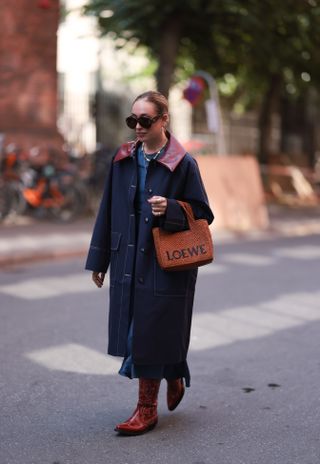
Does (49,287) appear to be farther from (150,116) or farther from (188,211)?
(150,116)

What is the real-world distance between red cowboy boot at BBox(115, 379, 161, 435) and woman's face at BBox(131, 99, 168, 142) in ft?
4.09

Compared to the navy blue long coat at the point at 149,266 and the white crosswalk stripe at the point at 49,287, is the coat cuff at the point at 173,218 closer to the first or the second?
the navy blue long coat at the point at 149,266

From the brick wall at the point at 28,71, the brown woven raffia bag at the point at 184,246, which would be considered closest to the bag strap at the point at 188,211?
the brown woven raffia bag at the point at 184,246

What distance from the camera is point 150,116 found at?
14.8 ft

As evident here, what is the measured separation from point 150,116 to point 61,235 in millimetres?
9263

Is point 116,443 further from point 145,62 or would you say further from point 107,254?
point 145,62

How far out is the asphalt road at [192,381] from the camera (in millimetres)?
4527

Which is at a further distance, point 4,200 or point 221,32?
point 221,32

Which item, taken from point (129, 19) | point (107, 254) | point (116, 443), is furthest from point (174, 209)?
point (129, 19)

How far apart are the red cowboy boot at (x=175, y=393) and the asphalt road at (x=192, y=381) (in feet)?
0.35

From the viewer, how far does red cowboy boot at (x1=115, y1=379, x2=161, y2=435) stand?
4715 mm

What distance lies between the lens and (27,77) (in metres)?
17.2

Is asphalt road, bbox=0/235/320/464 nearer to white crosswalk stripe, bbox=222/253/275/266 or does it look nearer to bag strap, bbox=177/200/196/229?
bag strap, bbox=177/200/196/229

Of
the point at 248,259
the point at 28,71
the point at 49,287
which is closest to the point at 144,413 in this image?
the point at 49,287
